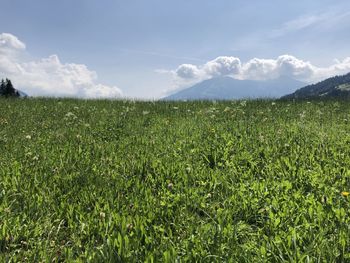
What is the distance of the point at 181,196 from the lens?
4.24m

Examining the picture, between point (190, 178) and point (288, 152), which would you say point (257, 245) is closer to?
point (190, 178)

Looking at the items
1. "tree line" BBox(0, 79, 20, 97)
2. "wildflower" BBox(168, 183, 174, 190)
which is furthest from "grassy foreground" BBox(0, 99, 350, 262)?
"tree line" BBox(0, 79, 20, 97)

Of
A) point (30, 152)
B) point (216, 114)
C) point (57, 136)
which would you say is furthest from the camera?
point (216, 114)

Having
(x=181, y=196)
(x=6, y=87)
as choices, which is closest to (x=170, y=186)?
(x=181, y=196)

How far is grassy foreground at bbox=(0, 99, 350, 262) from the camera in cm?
309

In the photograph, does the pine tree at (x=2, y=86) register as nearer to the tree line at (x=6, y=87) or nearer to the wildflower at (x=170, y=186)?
the tree line at (x=6, y=87)

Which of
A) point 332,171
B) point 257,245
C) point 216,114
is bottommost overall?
point 257,245

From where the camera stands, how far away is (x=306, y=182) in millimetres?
4547

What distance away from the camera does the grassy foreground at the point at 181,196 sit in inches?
122

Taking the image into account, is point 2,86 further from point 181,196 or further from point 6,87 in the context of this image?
point 181,196

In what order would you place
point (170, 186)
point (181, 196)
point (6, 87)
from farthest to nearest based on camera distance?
point (6, 87)
point (170, 186)
point (181, 196)

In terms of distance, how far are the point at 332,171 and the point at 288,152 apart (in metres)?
1.02

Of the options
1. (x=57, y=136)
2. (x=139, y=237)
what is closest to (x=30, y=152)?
(x=57, y=136)

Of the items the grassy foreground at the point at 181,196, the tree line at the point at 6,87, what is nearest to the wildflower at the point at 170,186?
the grassy foreground at the point at 181,196
